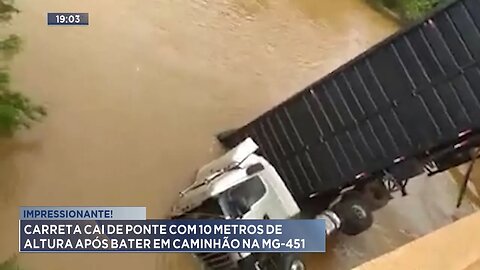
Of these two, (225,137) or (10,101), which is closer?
(10,101)

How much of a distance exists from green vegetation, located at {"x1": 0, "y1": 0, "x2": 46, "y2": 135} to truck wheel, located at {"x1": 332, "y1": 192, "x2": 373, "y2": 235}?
1157mm

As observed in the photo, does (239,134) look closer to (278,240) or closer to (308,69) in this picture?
(308,69)

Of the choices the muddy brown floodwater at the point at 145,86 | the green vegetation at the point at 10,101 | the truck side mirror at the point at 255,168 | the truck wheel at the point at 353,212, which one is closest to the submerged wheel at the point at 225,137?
the muddy brown floodwater at the point at 145,86

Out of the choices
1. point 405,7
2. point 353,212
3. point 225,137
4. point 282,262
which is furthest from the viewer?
point 405,7

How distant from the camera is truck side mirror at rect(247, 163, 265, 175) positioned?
2.38 m

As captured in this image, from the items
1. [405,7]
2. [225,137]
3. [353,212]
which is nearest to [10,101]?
[225,137]

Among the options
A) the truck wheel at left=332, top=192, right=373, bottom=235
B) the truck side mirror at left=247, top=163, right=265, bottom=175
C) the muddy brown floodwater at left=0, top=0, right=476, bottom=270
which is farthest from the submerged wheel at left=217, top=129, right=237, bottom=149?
the truck wheel at left=332, top=192, right=373, bottom=235

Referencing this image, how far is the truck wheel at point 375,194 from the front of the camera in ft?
8.15

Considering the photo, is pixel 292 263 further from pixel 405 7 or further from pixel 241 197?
pixel 405 7

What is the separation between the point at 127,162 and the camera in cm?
276

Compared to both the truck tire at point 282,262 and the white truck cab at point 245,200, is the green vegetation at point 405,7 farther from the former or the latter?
the truck tire at point 282,262

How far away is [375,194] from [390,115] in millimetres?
327

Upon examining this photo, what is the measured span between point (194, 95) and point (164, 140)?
0.75 feet
